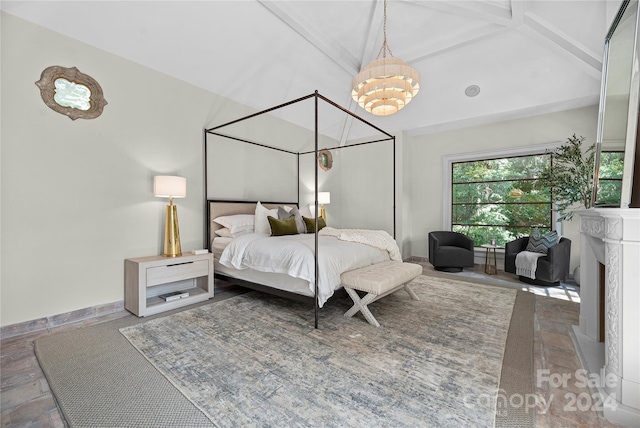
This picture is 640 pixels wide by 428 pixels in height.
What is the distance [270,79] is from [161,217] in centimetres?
258

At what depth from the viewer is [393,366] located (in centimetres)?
190

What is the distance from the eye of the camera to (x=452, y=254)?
4797mm

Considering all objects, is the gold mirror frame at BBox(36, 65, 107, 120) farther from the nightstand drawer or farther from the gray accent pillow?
the gray accent pillow

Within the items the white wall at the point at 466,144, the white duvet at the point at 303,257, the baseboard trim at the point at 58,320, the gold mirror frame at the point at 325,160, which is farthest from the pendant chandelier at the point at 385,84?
the baseboard trim at the point at 58,320

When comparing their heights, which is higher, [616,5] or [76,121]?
[616,5]

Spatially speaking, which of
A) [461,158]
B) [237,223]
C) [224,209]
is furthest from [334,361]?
[461,158]

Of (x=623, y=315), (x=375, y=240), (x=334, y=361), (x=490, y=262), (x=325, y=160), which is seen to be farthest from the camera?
(x=325, y=160)

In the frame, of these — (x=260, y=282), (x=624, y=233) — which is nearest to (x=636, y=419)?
(x=624, y=233)

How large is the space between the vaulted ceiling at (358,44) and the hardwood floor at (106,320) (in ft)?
9.40

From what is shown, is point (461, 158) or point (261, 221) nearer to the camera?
point (261, 221)

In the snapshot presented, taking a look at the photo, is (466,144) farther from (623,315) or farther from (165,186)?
(165,186)

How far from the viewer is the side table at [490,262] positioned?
15.6 feet

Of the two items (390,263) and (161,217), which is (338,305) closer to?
(390,263)

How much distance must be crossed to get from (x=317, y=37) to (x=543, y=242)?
458 centimetres
